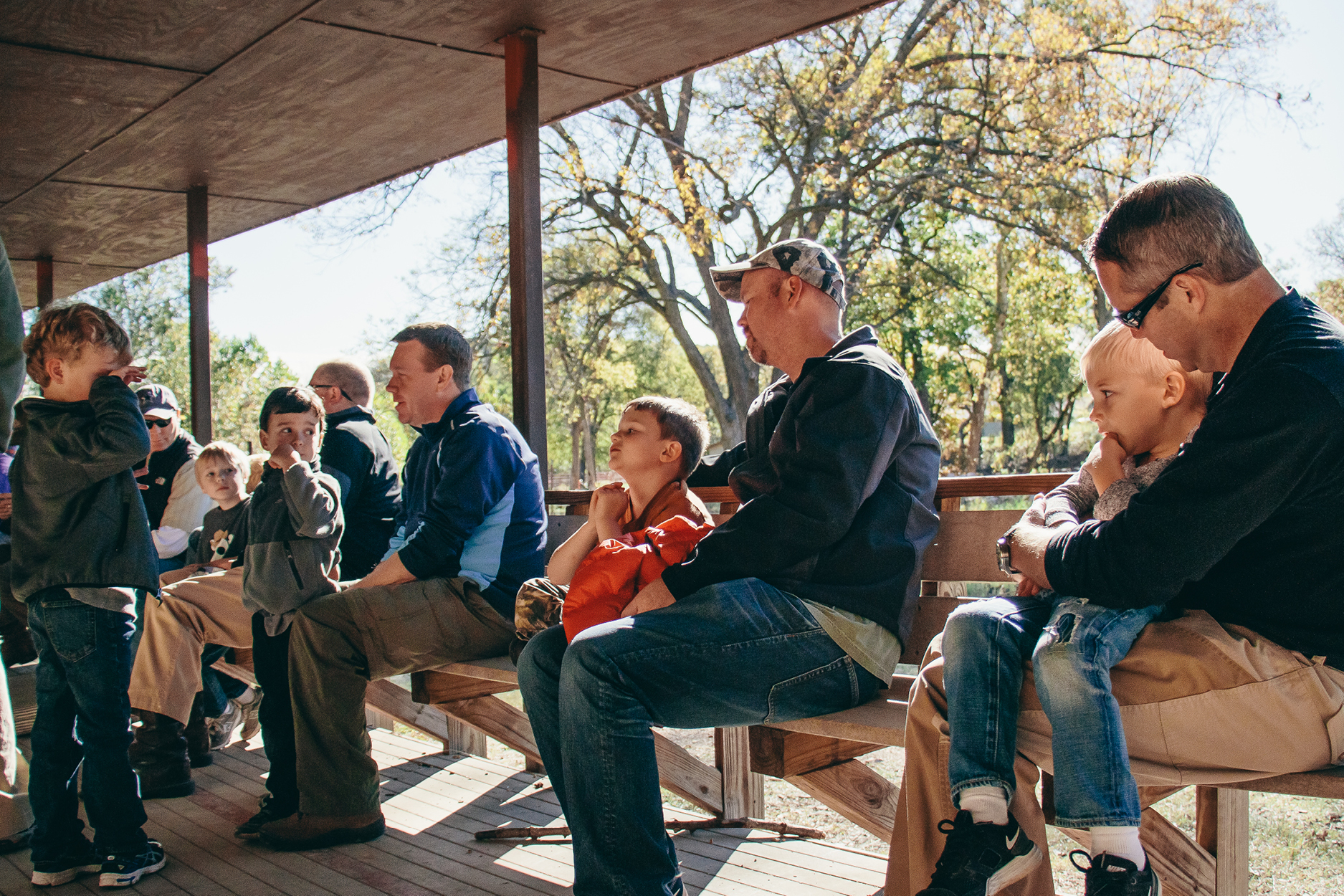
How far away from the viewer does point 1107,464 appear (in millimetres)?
1936

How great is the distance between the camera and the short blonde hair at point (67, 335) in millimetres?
2877

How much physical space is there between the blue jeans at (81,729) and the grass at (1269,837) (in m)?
1.61

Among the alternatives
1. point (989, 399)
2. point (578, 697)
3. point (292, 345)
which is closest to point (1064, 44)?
point (989, 399)

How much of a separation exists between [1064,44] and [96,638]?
14293 mm

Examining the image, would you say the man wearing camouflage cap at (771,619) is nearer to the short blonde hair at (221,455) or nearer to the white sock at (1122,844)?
the white sock at (1122,844)

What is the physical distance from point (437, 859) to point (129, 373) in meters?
1.60

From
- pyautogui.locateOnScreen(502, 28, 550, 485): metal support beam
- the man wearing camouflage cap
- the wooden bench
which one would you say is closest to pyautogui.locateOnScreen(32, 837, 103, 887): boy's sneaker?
the wooden bench

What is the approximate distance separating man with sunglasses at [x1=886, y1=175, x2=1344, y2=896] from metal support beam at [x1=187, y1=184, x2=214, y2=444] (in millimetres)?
5545

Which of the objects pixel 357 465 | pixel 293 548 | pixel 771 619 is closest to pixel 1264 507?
pixel 771 619

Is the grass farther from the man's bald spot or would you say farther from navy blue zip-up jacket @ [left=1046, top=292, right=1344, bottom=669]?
the man's bald spot

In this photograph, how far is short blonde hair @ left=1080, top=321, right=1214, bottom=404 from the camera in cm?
194

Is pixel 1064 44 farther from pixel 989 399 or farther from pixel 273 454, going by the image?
pixel 273 454

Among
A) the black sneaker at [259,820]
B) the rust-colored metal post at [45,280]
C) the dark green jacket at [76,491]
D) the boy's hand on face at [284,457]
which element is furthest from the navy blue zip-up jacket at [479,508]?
the rust-colored metal post at [45,280]

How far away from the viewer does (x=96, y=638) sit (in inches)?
112
